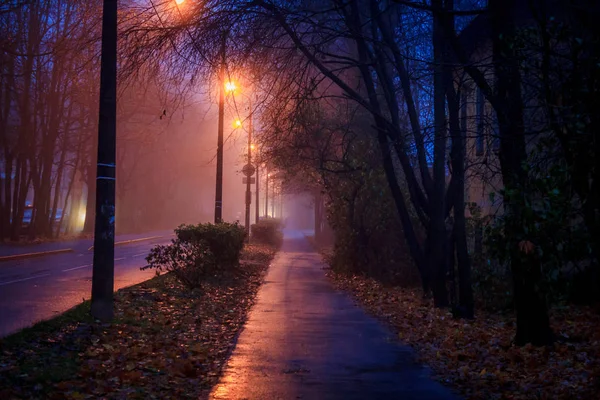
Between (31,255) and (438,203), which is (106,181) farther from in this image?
(31,255)

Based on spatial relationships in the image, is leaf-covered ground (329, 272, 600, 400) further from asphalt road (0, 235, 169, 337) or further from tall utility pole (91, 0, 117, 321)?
asphalt road (0, 235, 169, 337)

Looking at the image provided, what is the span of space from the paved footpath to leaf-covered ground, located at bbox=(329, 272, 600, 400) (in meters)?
0.39

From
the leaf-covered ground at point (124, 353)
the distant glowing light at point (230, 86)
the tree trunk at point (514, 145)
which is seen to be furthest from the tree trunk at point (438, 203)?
the leaf-covered ground at point (124, 353)

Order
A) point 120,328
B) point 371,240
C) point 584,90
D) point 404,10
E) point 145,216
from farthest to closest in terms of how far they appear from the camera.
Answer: point 145,216
point 371,240
point 404,10
point 120,328
point 584,90

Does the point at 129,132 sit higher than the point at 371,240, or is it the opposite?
the point at 129,132

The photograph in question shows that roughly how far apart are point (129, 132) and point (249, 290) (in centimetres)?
2642

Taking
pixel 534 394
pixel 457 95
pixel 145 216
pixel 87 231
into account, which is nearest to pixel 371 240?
pixel 457 95

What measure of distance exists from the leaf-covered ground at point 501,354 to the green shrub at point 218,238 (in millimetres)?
5658

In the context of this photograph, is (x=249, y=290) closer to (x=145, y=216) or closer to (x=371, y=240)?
(x=371, y=240)

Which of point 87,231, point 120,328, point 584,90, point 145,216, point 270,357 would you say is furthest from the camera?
point 145,216

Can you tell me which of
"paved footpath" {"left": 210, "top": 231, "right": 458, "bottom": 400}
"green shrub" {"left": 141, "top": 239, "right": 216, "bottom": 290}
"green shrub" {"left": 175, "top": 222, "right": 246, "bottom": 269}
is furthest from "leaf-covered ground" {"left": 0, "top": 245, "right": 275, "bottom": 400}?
"green shrub" {"left": 175, "top": 222, "right": 246, "bottom": 269}

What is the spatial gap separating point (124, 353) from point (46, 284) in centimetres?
849

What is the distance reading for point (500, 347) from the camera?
9289 millimetres

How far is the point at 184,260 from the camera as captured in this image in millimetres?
15422
